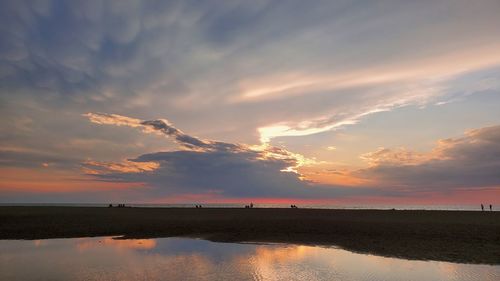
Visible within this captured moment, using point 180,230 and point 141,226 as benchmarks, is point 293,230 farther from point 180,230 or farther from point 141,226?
point 141,226

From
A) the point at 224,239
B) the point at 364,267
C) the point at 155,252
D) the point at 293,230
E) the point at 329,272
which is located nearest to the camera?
the point at 329,272

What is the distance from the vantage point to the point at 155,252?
2598 centimetres

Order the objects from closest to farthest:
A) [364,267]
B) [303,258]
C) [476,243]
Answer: [364,267] → [303,258] → [476,243]

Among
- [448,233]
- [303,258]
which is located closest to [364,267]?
[303,258]

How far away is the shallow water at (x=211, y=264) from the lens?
732 inches

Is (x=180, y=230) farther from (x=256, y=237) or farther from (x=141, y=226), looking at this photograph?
(x=256, y=237)

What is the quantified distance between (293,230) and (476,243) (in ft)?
53.4

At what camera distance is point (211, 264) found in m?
21.4

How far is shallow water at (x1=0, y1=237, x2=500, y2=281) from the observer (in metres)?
18.6

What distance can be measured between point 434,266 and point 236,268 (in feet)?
34.8

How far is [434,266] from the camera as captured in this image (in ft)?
69.4

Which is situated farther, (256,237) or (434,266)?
A: (256,237)

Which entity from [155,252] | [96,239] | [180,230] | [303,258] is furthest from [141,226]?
[303,258]

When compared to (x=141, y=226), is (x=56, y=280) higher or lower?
lower
